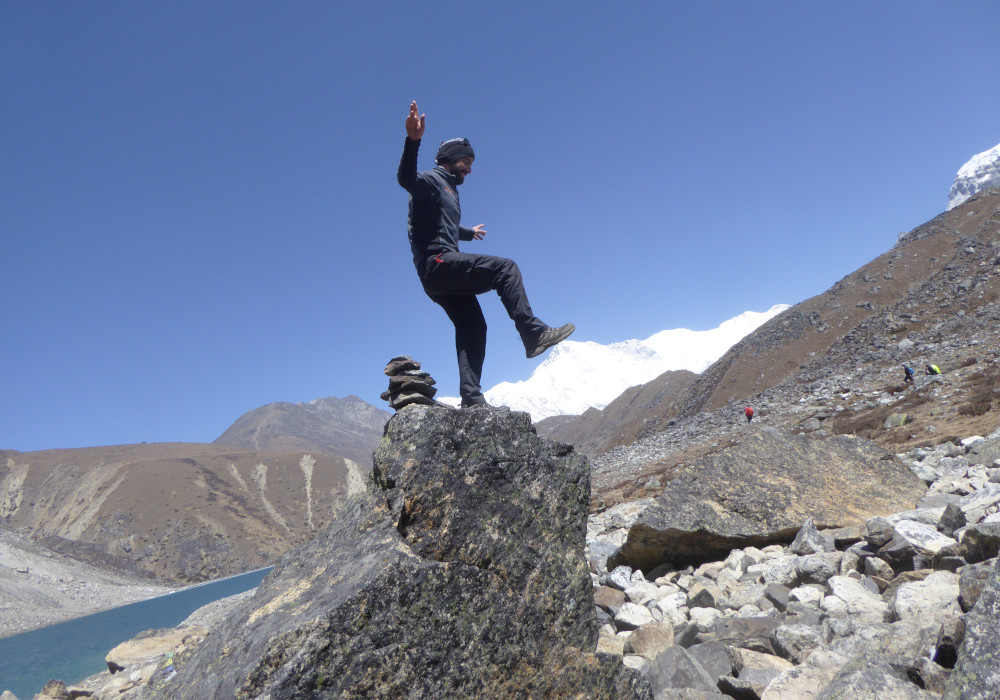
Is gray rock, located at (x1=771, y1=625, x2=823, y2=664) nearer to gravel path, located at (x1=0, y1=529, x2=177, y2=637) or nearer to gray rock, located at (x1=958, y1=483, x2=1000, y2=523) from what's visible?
gray rock, located at (x1=958, y1=483, x2=1000, y2=523)

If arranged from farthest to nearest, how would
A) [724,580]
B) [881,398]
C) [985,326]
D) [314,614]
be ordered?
[985,326] → [881,398] → [724,580] → [314,614]

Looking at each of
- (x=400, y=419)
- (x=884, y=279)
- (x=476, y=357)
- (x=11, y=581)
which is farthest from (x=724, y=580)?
(x=11, y=581)

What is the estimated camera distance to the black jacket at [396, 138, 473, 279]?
4341mm

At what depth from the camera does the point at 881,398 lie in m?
23.3

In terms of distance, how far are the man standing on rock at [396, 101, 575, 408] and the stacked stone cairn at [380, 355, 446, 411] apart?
0.59m

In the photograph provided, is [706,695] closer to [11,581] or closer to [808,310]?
[808,310]

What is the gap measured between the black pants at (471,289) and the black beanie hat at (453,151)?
1.00 metres

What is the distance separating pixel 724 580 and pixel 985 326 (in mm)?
38372

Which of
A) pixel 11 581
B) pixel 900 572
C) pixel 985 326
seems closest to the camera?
pixel 900 572

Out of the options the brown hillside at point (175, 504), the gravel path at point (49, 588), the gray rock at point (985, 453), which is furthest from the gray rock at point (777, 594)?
the brown hillside at point (175, 504)

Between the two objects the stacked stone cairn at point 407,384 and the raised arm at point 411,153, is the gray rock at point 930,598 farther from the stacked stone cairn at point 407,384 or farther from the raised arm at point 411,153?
the raised arm at point 411,153

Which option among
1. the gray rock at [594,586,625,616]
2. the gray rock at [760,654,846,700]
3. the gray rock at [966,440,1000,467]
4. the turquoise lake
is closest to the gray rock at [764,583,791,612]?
the gray rock at [594,586,625,616]

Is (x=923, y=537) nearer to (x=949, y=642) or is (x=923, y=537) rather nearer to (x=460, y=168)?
(x=949, y=642)

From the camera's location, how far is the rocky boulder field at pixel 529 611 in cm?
254
